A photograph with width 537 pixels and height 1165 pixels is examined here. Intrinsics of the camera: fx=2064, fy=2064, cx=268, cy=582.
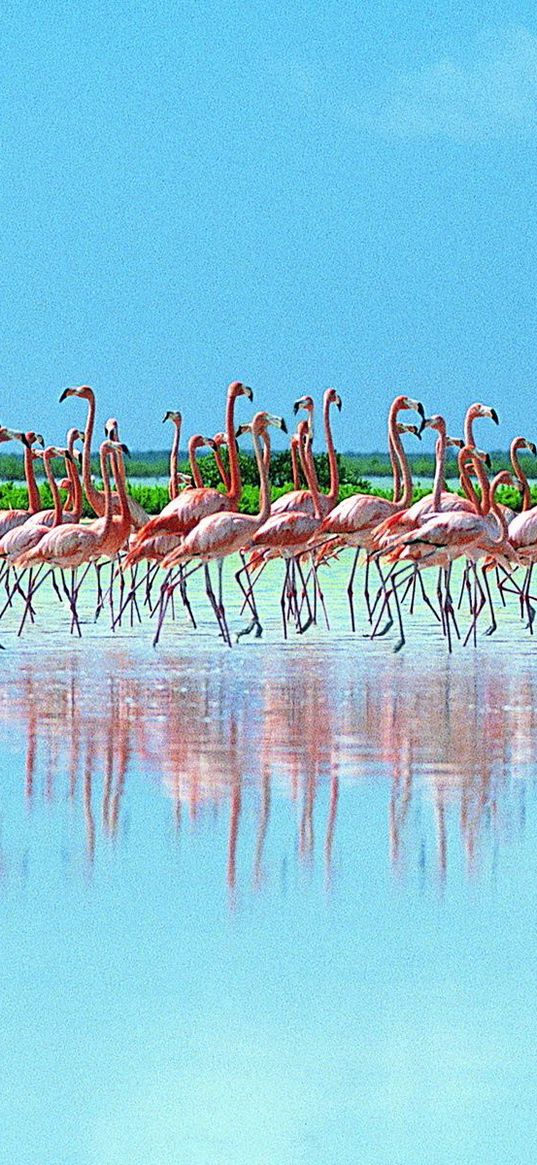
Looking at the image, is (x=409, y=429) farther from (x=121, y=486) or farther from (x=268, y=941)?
(x=268, y=941)

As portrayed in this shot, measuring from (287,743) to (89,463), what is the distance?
24.2ft

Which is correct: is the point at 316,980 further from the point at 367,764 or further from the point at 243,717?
the point at 243,717

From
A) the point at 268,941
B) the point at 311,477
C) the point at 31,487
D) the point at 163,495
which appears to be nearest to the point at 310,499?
the point at 311,477

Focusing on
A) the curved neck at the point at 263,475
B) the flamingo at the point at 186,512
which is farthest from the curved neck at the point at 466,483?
the flamingo at the point at 186,512

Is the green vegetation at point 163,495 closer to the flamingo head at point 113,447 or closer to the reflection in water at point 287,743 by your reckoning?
Result: the flamingo head at point 113,447

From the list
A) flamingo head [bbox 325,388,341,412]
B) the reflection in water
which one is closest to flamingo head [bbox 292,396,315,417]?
flamingo head [bbox 325,388,341,412]

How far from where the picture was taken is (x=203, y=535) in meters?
11.4

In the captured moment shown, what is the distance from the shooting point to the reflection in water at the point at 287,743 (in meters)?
4.99

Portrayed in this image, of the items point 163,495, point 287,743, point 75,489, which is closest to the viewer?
point 287,743

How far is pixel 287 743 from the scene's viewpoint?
663 cm

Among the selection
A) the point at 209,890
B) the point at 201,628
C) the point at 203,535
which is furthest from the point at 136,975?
the point at 201,628

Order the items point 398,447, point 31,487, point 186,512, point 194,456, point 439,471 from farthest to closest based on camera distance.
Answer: point 194,456 → point 31,487 → point 398,447 → point 439,471 → point 186,512

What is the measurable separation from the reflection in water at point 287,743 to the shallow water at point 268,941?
0.06ft

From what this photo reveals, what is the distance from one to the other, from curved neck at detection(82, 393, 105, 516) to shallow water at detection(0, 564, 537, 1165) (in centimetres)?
650
